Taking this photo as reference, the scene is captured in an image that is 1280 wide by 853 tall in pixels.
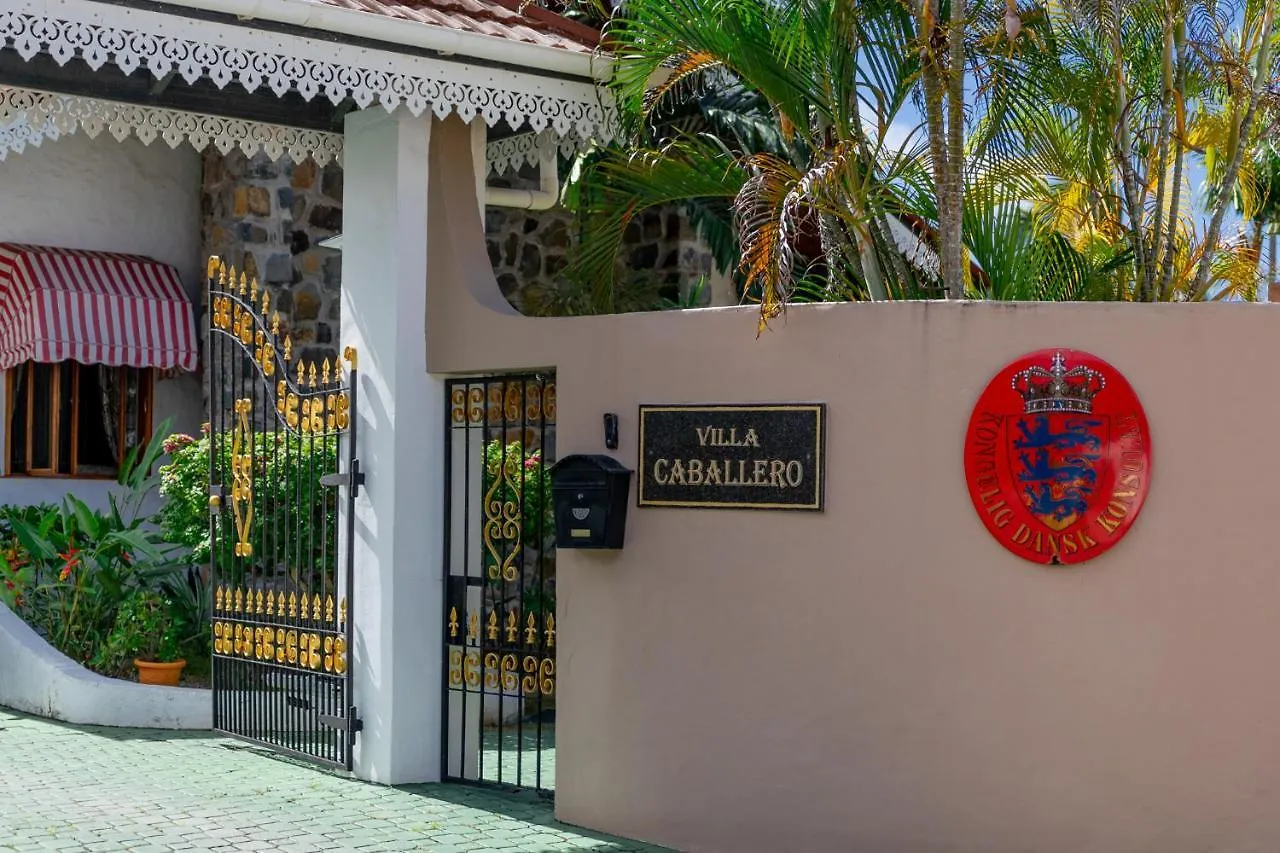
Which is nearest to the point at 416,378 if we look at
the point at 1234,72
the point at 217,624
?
the point at 217,624

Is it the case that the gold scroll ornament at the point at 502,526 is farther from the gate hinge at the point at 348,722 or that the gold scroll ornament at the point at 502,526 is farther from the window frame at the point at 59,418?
the window frame at the point at 59,418

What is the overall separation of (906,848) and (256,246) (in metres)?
8.58

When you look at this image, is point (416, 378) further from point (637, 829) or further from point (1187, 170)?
point (1187, 170)

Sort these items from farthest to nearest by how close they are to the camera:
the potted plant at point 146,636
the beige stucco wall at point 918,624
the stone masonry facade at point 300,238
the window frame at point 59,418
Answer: the stone masonry facade at point 300,238 → the window frame at point 59,418 → the potted plant at point 146,636 → the beige stucco wall at point 918,624

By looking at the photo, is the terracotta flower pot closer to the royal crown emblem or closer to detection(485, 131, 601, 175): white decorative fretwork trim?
detection(485, 131, 601, 175): white decorative fretwork trim

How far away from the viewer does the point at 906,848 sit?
6562 mm

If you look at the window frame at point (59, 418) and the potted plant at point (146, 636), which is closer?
the potted plant at point (146, 636)

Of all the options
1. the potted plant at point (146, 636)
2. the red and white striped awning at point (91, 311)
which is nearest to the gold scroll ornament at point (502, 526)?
the potted plant at point (146, 636)

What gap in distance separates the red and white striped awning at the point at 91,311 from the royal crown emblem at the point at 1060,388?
28.4 ft

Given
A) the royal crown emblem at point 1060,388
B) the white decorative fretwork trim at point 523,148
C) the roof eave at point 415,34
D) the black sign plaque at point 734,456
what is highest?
the roof eave at point 415,34

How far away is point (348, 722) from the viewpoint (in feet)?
27.1

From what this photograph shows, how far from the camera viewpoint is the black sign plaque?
22.3 ft

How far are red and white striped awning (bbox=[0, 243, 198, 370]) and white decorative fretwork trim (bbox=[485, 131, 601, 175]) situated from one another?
477cm

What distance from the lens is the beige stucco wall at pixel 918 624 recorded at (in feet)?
20.5
